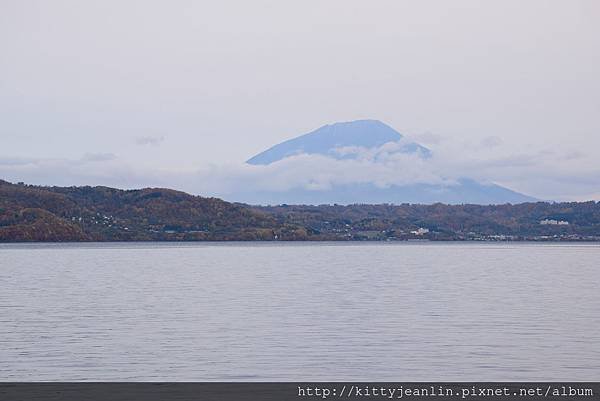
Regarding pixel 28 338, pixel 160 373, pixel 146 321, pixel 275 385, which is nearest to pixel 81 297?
pixel 146 321

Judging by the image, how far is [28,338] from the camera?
1629 inches

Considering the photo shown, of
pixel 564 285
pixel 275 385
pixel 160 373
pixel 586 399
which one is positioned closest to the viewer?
pixel 586 399

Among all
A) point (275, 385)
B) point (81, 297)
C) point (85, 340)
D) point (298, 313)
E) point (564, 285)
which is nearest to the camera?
point (275, 385)

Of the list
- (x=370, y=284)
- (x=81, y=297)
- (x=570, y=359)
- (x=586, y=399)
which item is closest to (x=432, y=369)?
(x=570, y=359)

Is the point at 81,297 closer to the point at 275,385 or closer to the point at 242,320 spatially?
the point at 242,320

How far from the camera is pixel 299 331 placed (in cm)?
4519

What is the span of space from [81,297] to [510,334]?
3415cm

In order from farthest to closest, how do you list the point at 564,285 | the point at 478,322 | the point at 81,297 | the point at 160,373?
the point at 564,285 → the point at 81,297 → the point at 478,322 → the point at 160,373

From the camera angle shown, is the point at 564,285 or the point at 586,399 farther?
the point at 564,285

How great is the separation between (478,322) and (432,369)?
17.5m

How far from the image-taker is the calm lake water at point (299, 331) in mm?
32375

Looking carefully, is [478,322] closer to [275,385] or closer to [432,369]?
[432,369]

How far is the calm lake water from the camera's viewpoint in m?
32.4

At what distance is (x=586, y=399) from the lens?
2133 centimetres
